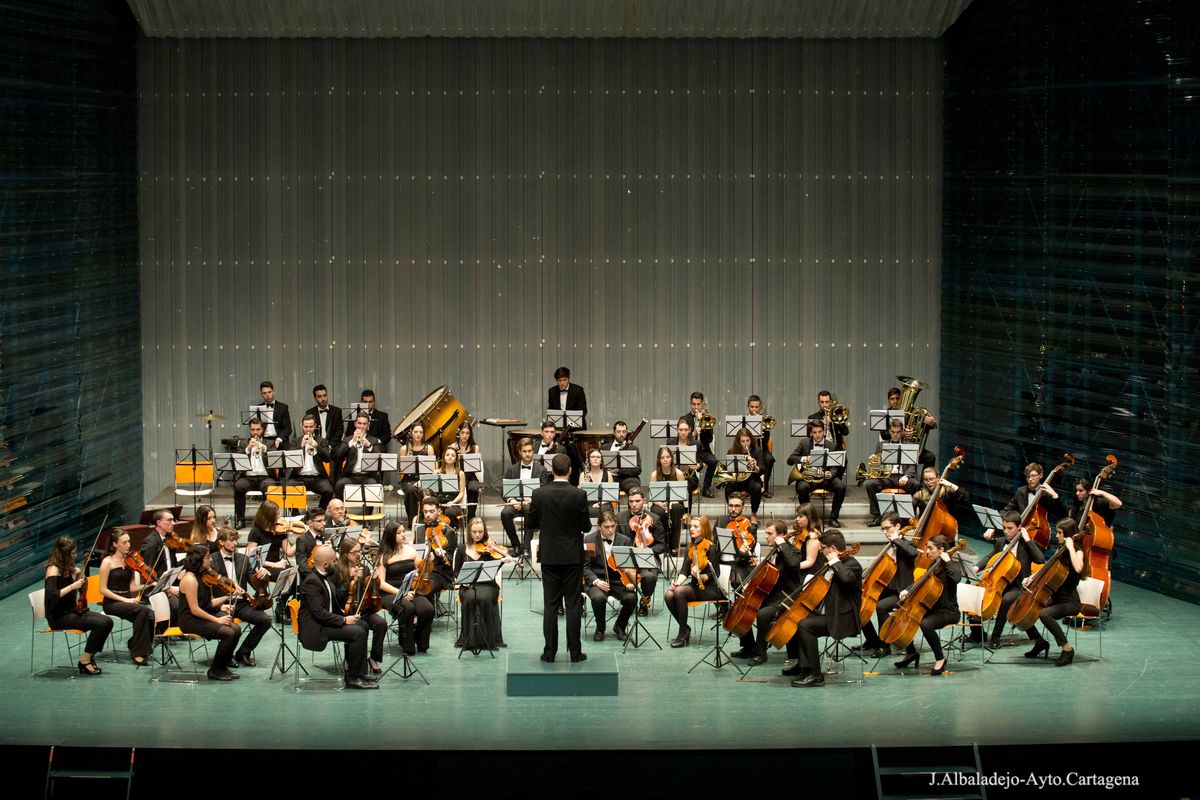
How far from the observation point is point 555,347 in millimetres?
17750

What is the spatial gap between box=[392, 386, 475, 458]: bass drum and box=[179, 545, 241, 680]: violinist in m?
4.95

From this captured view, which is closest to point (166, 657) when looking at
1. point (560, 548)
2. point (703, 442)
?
point (560, 548)

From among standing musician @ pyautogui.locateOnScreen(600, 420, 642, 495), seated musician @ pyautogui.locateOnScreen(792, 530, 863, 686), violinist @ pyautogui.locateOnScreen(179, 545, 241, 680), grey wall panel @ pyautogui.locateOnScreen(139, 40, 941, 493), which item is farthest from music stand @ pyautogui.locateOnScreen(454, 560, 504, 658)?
grey wall panel @ pyautogui.locateOnScreen(139, 40, 941, 493)

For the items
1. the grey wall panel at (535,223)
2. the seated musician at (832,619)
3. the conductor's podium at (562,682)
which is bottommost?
the conductor's podium at (562,682)

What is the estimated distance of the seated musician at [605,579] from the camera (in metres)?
11.9

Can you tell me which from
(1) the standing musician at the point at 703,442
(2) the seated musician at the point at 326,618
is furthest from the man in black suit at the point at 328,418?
(2) the seated musician at the point at 326,618

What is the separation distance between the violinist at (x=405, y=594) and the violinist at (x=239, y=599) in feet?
3.05

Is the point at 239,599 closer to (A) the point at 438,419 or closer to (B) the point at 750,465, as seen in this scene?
(A) the point at 438,419

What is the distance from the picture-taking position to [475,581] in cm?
1135

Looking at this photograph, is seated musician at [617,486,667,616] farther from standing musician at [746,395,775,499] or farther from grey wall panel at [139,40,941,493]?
grey wall panel at [139,40,941,493]

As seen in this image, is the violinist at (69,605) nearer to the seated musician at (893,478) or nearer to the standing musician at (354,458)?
the standing musician at (354,458)

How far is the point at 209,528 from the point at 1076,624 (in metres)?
7.26

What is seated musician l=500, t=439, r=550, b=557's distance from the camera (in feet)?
47.4

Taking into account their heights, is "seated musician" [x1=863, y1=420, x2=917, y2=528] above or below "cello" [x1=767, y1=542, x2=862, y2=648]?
above
